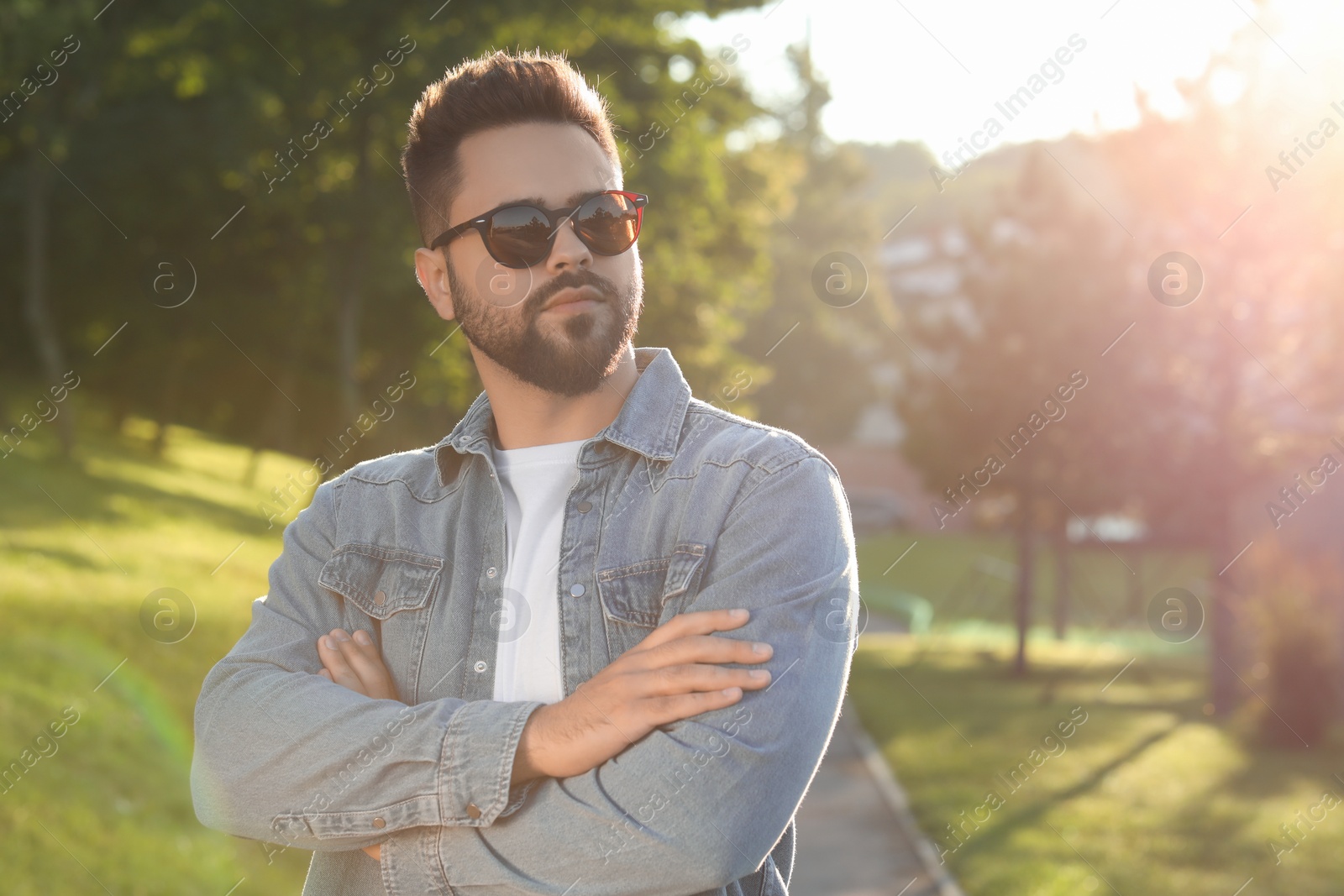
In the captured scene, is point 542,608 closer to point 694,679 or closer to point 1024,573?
point 694,679

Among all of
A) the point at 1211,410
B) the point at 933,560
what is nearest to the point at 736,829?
the point at 1211,410

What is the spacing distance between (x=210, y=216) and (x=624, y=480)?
78.4ft

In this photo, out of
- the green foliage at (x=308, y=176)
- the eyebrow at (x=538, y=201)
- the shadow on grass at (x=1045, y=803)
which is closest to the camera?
the eyebrow at (x=538, y=201)

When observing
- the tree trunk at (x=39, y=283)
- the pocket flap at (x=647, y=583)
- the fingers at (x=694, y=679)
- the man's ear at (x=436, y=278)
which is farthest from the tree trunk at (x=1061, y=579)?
the fingers at (x=694, y=679)

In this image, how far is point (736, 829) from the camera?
2447 mm

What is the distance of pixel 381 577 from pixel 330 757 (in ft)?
1.62

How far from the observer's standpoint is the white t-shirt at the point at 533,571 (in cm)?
280

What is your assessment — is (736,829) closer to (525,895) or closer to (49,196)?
(525,895)

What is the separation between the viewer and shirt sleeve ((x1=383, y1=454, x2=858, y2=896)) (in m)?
2.46

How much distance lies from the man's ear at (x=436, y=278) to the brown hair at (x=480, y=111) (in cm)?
4

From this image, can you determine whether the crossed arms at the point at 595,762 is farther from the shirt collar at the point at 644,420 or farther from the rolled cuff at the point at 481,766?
the shirt collar at the point at 644,420

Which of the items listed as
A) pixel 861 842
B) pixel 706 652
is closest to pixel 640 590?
pixel 706 652

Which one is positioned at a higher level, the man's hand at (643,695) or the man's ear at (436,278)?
the man's ear at (436,278)

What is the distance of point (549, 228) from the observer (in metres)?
2.95
